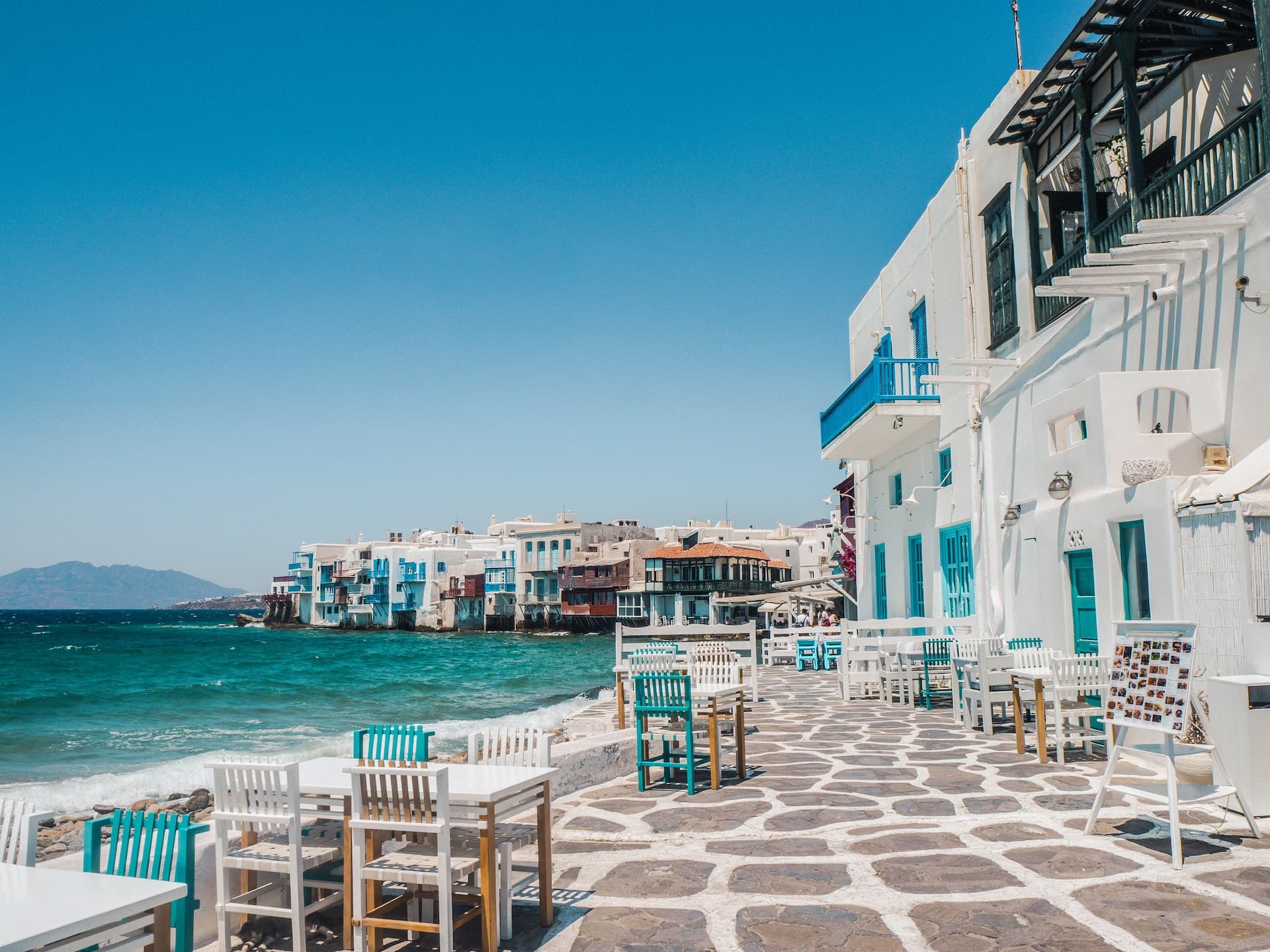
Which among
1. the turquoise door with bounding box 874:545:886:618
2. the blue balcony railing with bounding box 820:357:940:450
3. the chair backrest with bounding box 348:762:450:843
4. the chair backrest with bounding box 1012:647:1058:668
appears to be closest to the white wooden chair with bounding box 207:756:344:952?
the chair backrest with bounding box 348:762:450:843

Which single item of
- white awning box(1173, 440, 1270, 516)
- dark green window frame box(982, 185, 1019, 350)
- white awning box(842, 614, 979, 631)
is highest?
dark green window frame box(982, 185, 1019, 350)

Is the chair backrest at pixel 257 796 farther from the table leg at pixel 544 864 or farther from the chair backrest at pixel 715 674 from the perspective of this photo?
the chair backrest at pixel 715 674

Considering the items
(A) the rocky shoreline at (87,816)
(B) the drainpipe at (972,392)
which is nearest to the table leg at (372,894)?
(A) the rocky shoreline at (87,816)

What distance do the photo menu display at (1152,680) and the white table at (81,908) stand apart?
16.5ft

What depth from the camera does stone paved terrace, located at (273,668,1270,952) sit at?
4.50 metres

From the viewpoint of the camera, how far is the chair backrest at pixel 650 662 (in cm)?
970

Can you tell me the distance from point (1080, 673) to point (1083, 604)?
1.66 meters

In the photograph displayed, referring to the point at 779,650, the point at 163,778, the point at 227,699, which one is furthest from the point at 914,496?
the point at 227,699

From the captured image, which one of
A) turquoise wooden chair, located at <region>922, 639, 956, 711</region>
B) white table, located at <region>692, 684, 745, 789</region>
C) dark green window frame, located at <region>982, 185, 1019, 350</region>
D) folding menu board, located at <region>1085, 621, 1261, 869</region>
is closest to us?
folding menu board, located at <region>1085, 621, 1261, 869</region>

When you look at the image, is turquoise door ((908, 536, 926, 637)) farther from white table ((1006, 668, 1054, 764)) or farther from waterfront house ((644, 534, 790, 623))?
waterfront house ((644, 534, 790, 623))

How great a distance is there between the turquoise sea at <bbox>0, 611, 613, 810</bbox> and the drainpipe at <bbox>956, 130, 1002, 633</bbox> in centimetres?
797

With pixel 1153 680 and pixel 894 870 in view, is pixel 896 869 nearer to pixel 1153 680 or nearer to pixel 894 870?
pixel 894 870

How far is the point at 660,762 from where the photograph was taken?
Answer: 8.01 m

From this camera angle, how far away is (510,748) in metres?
5.45
